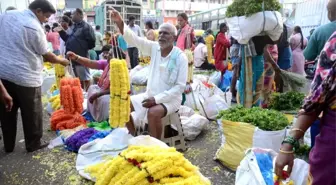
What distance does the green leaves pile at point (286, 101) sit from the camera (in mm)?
4324

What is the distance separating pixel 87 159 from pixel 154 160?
140 centimetres

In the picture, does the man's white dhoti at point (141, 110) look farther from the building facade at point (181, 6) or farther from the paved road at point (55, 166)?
the building facade at point (181, 6)

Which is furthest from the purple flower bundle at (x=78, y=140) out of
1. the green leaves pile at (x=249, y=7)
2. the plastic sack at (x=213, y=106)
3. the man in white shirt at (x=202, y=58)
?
the man in white shirt at (x=202, y=58)

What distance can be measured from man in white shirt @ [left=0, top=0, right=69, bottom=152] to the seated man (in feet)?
3.17

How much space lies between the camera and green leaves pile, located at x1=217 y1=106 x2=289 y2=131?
2.87 m

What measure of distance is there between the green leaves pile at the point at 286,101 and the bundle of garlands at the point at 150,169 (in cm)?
269

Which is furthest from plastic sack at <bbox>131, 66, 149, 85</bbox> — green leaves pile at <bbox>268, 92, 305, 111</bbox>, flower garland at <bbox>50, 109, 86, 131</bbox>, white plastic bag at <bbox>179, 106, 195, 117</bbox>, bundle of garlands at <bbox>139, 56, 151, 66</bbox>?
green leaves pile at <bbox>268, 92, 305, 111</bbox>

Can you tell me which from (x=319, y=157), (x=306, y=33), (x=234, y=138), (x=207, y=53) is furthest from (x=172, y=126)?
(x=306, y=33)

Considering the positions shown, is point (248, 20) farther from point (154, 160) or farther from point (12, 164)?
point (12, 164)

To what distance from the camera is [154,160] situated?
2021mm

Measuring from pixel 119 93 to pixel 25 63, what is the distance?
1.28 meters

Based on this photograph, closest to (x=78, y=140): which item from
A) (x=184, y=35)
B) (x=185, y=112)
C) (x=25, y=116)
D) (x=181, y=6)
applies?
(x=25, y=116)

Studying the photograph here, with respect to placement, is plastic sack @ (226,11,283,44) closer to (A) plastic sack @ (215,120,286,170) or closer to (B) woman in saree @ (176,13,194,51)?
(A) plastic sack @ (215,120,286,170)

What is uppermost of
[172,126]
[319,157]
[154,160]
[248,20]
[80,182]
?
[248,20]
